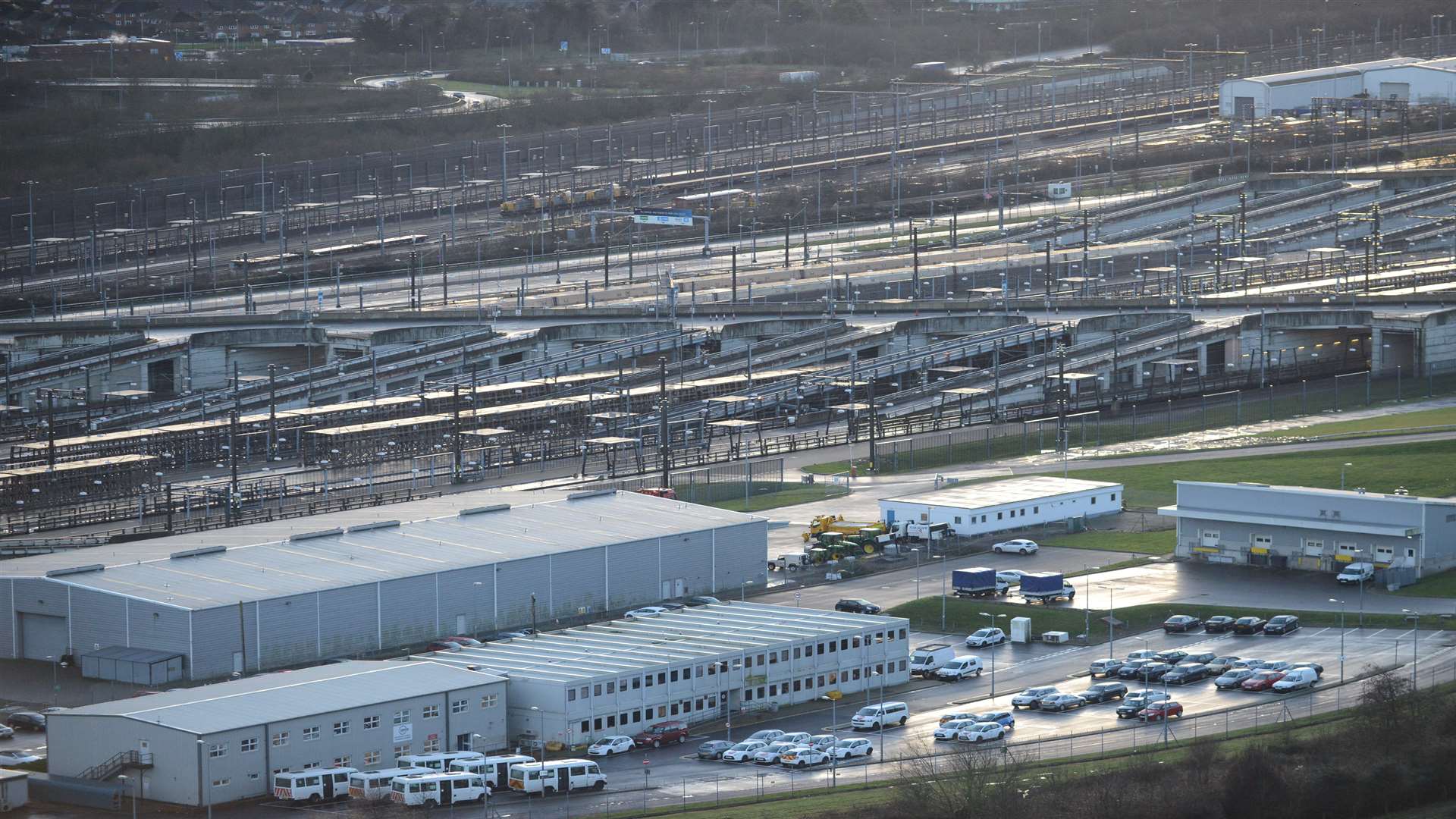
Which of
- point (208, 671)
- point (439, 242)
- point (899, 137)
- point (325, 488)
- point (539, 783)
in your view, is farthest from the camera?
point (899, 137)

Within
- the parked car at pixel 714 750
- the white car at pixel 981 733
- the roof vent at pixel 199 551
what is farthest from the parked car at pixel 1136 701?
the roof vent at pixel 199 551

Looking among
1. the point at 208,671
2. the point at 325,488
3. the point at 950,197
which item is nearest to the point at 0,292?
the point at 325,488

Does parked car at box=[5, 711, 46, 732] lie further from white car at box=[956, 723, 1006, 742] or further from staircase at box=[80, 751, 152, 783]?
white car at box=[956, 723, 1006, 742]

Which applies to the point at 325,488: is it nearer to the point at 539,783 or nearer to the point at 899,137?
the point at 539,783

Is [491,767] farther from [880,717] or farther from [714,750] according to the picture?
[880,717]

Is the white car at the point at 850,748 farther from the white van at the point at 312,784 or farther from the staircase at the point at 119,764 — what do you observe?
the staircase at the point at 119,764

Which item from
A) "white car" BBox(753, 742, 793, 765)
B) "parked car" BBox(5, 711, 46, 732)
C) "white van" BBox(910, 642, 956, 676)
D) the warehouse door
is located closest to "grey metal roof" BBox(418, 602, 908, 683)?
"white van" BBox(910, 642, 956, 676)

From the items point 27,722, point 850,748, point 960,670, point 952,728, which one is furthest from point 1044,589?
point 27,722

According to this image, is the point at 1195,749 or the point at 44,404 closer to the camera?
the point at 1195,749
